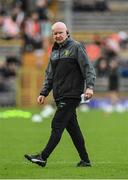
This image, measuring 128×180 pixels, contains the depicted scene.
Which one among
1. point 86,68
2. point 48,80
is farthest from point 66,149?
point 86,68

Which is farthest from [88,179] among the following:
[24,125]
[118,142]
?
[24,125]

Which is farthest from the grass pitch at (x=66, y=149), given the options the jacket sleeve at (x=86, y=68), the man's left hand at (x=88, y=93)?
the jacket sleeve at (x=86, y=68)

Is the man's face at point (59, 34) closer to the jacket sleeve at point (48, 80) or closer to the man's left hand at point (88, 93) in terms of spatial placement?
the jacket sleeve at point (48, 80)

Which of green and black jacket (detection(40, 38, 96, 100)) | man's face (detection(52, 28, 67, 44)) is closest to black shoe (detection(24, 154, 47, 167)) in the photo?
green and black jacket (detection(40, 38, 96, 100))

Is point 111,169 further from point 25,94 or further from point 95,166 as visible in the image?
point 25,94

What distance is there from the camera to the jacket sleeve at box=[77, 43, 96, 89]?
41.2 feet

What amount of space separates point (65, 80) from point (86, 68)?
15.1 inches

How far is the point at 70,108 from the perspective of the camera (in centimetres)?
Result: 1283

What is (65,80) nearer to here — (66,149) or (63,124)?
(63,124)

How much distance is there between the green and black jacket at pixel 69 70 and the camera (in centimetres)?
1278

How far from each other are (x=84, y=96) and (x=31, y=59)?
2133 cm

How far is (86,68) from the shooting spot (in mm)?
12664

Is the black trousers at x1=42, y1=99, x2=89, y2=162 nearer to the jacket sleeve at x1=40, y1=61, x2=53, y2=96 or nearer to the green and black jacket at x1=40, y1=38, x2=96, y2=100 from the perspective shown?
the green and black jacket at x1=40, y1=38, x2=96, y2=100

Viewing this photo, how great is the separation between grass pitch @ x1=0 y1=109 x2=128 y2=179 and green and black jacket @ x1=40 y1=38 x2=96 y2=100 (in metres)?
1.16
